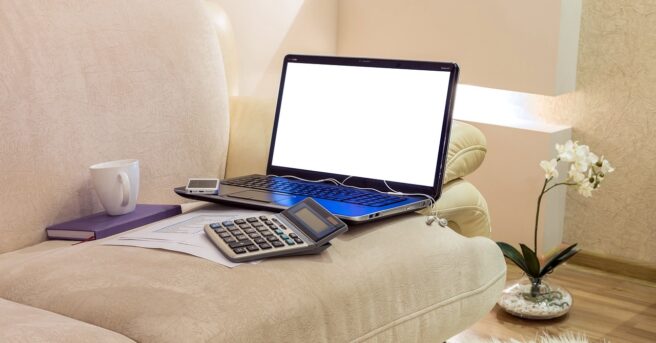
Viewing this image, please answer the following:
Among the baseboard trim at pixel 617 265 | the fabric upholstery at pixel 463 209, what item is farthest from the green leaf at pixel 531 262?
the baseboard trim at pixel 617 265

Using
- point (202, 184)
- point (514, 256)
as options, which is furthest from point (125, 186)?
point (514, 256)

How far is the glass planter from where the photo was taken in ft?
6.97

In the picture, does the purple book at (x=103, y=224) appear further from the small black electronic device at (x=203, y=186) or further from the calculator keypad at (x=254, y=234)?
the calculator keypad at (x=254, y=234)

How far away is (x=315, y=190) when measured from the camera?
162 cm

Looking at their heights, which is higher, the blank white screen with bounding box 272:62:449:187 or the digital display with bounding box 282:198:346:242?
the blank white screen with bounding box 272:62:449:187

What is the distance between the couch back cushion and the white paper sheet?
0.21 m

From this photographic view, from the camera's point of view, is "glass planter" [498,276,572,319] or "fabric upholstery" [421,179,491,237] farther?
"glass planter" [498,276,572,319]

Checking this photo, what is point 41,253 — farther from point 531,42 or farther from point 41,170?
point 531,42

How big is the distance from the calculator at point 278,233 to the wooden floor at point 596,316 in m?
0.83

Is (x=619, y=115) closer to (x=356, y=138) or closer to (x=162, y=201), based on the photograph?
(x=356, y=138)

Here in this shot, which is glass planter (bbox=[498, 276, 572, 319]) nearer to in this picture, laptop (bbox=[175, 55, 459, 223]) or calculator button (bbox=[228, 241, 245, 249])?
laptop (bbox=[175, 55, 459, 223])

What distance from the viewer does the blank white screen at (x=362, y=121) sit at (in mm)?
1595

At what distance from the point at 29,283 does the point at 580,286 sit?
1687mm

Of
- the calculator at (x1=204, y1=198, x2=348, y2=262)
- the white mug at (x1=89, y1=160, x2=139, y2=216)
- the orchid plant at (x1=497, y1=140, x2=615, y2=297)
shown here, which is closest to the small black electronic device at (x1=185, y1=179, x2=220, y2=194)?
the white mug at (x1=89, y1=160, x2=139, y2=216)
